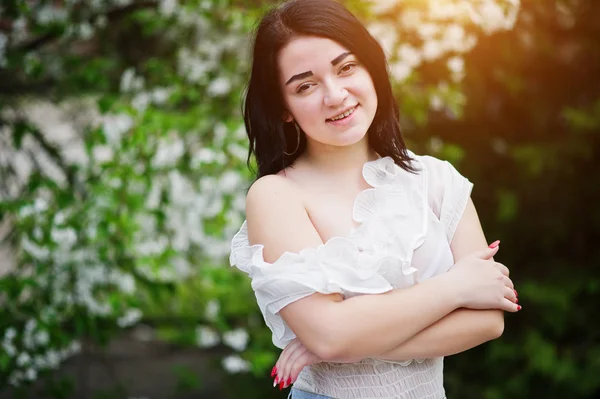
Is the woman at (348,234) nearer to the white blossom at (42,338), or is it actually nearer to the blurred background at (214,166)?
the blurred background at (214,166)

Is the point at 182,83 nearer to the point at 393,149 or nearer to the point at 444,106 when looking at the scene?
the point at 444,106

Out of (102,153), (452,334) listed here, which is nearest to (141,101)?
(102,153)

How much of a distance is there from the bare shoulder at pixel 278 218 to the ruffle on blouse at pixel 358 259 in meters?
0.02

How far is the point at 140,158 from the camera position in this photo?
3275 millimetres

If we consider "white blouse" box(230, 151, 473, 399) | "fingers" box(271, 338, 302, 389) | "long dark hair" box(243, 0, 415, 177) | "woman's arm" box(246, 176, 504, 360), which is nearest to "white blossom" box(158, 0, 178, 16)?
"long dark hair" box(243, 0, 415, 177)

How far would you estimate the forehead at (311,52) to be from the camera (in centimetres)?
153

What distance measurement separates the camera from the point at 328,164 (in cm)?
165

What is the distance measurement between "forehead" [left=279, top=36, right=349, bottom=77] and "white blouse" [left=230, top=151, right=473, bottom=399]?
0.26 metres

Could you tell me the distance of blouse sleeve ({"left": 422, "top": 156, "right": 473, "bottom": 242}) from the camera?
1636mm

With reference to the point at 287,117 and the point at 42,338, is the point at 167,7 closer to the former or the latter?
the point at 42,338

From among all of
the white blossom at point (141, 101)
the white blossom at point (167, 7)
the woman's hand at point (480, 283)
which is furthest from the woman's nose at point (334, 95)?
the white blossom at point (167, 7)

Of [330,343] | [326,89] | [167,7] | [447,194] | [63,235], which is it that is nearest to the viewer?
[330,343]

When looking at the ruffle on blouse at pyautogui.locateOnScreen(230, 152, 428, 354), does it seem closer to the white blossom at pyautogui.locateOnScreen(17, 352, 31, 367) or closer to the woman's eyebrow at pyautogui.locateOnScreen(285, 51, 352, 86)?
the woman's eyebrow at pyautogui.locateOnScreen(285, 51, 352, 86)

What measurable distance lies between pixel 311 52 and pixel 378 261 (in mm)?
434
